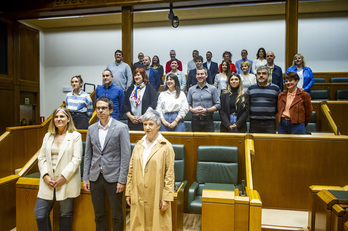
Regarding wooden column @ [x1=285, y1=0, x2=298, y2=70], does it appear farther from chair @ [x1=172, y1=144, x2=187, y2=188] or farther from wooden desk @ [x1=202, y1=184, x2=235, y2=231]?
wooden desk @ [x1=202, y1=184, x2=235, y2=231]

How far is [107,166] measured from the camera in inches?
76.0

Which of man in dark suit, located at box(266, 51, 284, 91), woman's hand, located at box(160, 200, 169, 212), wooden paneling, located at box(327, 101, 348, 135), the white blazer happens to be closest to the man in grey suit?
the white blazer

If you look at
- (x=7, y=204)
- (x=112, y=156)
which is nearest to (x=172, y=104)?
(x=112, y=156)

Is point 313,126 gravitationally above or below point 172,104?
below

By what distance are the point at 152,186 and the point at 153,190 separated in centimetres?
3

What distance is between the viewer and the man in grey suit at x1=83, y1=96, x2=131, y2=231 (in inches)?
76.2

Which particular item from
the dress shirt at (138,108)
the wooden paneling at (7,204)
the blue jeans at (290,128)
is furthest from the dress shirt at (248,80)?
the wooden paneling at (7,204)

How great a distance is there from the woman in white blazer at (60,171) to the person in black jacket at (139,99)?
1001mm

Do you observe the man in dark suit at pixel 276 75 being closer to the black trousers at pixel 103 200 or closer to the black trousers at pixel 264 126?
the black trousers at pixel 264 126

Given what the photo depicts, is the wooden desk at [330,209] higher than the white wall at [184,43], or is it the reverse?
the white wall at [184,43]

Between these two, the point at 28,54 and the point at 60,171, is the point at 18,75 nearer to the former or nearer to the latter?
the point at 28,54

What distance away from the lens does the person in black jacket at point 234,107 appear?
110 inches

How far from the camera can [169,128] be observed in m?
2.91

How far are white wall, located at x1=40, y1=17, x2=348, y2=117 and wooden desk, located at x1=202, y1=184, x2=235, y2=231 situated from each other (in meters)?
6.07
